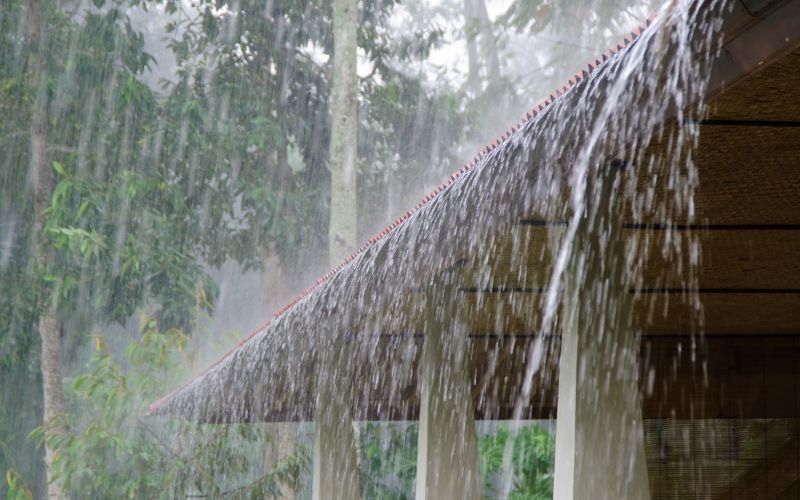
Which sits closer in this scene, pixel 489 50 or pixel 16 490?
pixel 16 490

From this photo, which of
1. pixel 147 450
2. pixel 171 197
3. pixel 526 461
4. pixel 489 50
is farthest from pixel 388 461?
pixel 489 50

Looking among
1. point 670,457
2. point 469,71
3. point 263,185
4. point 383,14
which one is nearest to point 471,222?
point 670,457

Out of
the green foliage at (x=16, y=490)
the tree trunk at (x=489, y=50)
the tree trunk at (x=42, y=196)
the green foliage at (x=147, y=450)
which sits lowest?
the green foliage at (x=16, y=490)

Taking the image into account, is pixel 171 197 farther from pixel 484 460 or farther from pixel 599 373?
pixel 599 373

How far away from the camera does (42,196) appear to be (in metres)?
15.2

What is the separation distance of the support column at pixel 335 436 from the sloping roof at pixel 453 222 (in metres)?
0.14

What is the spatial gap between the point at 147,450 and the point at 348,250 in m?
3.26

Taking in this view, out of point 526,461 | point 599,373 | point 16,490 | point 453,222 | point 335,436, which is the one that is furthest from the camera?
point 16,490

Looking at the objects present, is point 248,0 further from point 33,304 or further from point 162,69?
point 162,69

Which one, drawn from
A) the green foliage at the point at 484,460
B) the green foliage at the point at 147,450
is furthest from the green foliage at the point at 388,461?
the green foliage at the point at 147,450

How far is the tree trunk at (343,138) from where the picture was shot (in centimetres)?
1295

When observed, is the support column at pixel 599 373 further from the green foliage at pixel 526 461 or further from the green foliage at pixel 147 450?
the green foliage at pixel 147 450

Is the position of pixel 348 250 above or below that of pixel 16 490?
above

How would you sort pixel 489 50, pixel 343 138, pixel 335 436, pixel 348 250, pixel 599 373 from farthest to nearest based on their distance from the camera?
pixel 489 50
pixel 343 138
pixel 348 250
pixel 335 436
pixel 599 373
